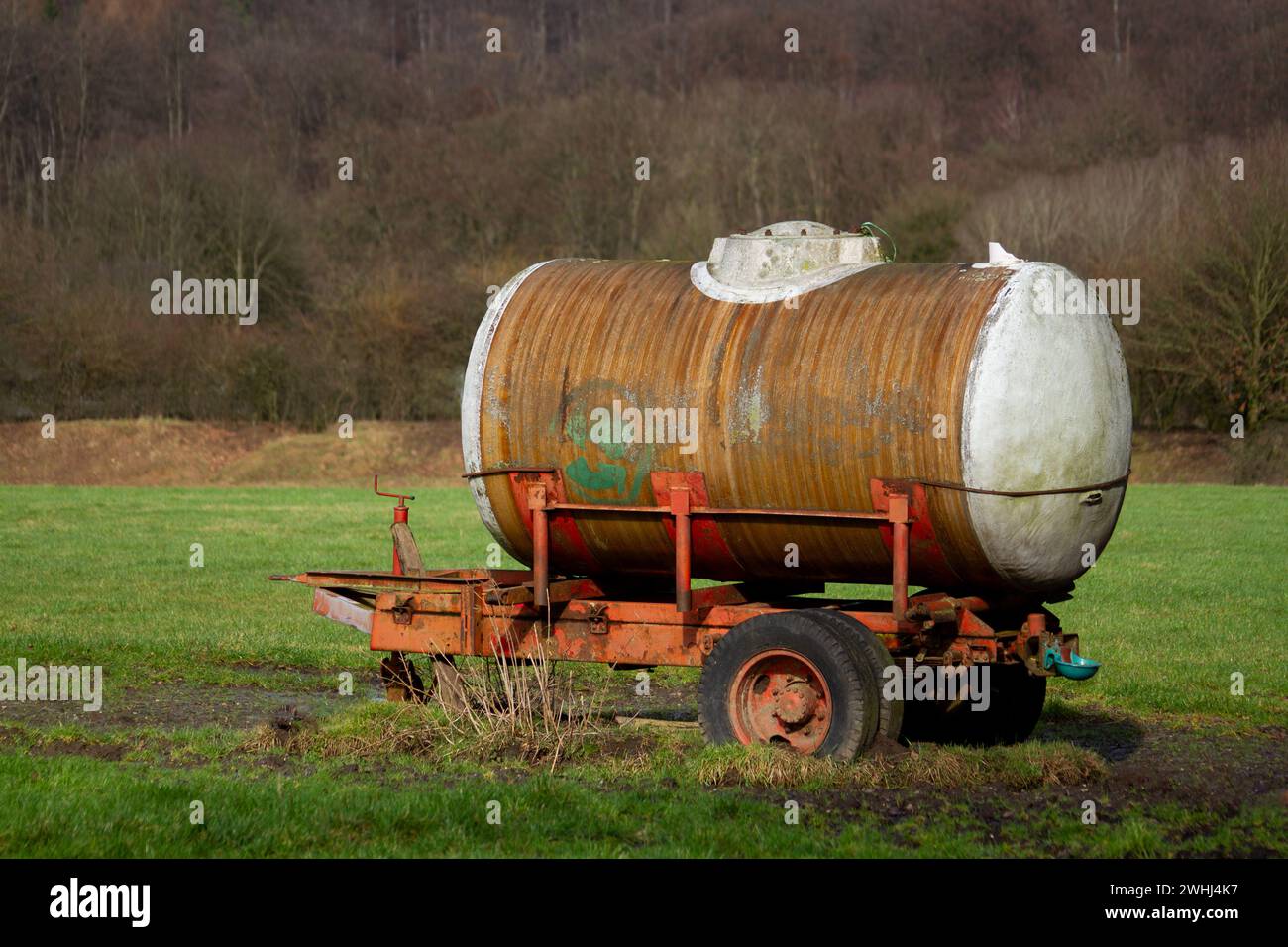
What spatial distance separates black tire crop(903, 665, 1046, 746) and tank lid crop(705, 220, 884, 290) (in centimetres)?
296

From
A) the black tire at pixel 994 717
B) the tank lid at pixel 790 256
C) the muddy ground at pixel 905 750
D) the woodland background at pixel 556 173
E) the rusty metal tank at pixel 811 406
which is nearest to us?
the muddy ground at pixel 905 750

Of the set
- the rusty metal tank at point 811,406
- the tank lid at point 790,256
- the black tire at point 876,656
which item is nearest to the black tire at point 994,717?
the rusty metal tank at point 811,406

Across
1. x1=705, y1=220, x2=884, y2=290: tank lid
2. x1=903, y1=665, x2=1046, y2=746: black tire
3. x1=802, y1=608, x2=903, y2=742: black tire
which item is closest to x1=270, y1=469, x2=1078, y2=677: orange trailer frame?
x1=802, y1=608, x2=903, y2=742: black tire

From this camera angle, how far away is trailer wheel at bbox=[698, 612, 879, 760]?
965 centimetres

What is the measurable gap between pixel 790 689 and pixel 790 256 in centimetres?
291

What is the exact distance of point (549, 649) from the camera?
11.0 metres

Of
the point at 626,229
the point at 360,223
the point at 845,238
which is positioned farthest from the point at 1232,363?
the point at 360,223

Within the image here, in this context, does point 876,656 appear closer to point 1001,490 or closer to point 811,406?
point 1001,490

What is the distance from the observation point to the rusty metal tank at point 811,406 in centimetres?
983

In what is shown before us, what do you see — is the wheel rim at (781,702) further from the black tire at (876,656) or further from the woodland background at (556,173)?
the woodland background at (556,173)

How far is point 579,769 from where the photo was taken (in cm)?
988

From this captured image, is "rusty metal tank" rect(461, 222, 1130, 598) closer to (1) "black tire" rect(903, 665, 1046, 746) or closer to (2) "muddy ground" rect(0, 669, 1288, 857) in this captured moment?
(1) "black tire" rect(903, 665, 1046, 746)

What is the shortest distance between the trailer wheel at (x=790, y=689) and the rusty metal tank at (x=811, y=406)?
794 mm

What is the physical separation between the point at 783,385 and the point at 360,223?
6724 cm
